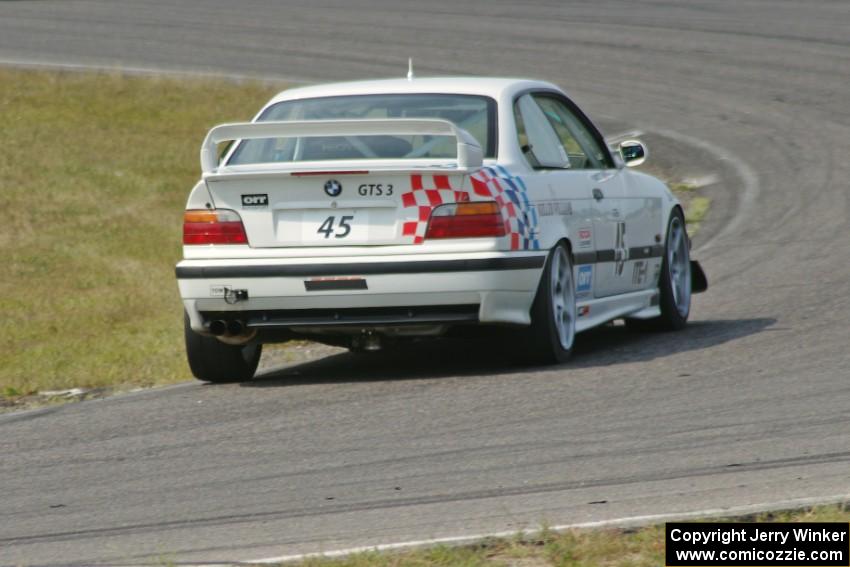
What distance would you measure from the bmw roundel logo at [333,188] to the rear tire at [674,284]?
9.31 ft

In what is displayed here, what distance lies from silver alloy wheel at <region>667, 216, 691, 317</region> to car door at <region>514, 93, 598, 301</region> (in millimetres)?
1260

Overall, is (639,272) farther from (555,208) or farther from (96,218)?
(96,218)

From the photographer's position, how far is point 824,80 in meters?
24.0

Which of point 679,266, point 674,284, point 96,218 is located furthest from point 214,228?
point 96,218

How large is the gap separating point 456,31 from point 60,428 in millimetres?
22354

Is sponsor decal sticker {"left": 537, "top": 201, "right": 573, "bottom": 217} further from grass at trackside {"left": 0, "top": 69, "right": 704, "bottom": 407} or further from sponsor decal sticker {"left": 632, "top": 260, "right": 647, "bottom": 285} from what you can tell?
grass at trackside {"left": 0, "top": 69, "right": 704, "bottom": 407}

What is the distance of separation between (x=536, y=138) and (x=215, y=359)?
2058 millimetres

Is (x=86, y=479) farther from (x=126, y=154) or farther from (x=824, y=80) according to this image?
(x=824, y=80)

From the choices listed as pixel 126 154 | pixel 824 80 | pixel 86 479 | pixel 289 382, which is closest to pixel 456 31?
pixel 824 80

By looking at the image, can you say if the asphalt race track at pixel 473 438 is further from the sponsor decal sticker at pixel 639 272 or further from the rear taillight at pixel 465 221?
the rear taillight at pixel 465 221

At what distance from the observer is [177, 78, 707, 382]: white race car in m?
7.96

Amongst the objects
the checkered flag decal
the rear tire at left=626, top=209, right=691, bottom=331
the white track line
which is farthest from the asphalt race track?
the checkered flag decal

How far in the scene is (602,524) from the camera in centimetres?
495

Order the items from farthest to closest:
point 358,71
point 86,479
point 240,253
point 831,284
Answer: point 358,71 → point 831,284 → point 240,253 → point 86,479
